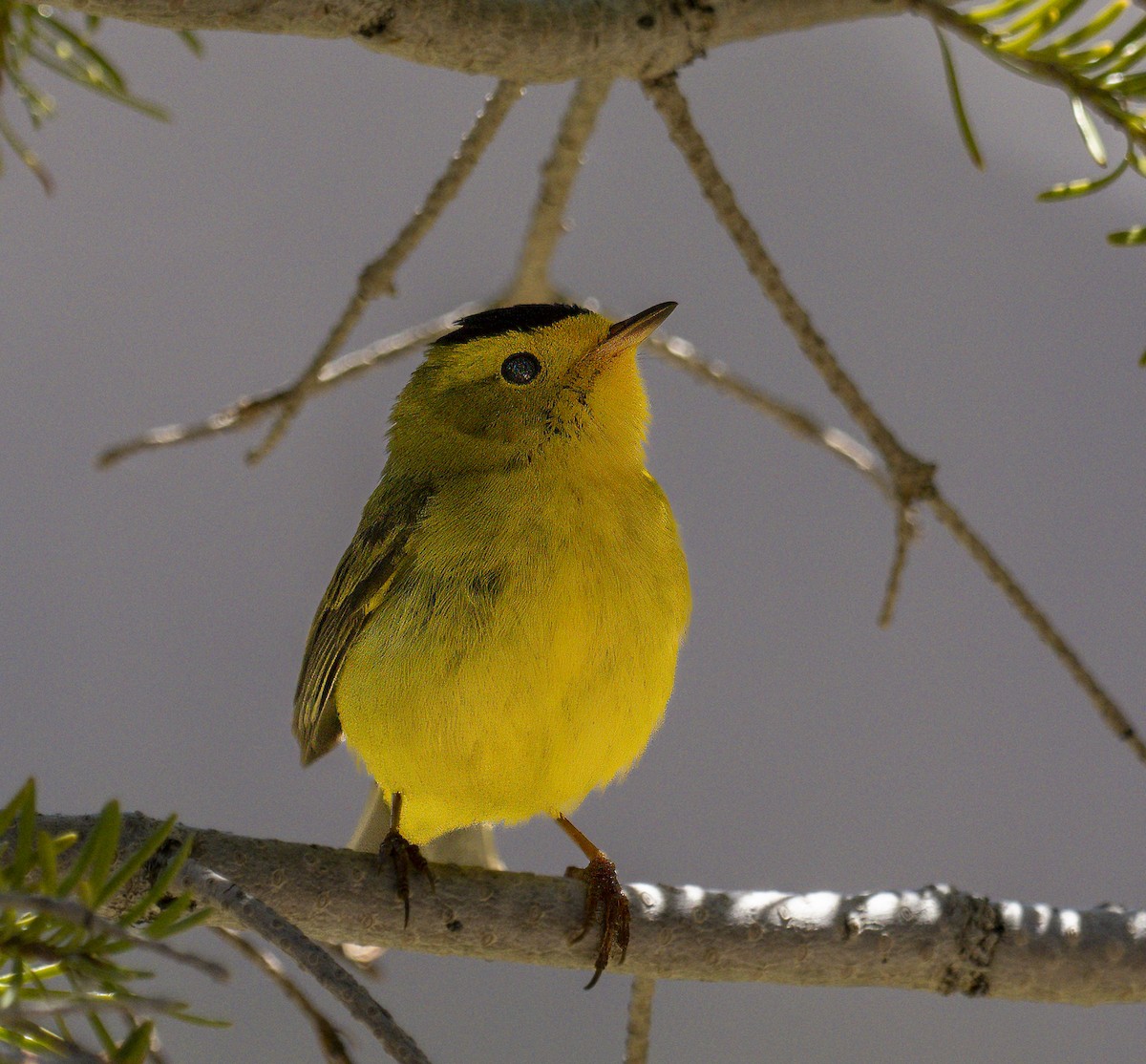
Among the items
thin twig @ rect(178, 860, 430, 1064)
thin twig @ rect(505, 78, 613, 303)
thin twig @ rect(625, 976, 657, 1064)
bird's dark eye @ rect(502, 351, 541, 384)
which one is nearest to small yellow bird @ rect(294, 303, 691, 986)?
bird's dark eye @ rect(502, 351, 541, 384)

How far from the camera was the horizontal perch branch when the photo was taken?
1.56 meters

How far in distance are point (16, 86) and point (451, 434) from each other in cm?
76

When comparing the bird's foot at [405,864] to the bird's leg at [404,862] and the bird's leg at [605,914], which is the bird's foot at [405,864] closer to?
the bird's leg at [404,862]

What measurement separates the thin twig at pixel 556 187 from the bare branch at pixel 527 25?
301mm

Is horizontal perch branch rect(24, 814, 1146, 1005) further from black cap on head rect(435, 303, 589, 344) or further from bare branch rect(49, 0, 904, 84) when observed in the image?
bare branch rect(49, 0, 904, 84)

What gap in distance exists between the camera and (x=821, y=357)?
171cm

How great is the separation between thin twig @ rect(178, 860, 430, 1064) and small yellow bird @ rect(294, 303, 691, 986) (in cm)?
53

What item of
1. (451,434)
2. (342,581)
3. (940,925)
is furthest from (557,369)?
(940,925)

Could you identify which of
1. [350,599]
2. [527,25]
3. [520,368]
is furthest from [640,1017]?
[527,25]

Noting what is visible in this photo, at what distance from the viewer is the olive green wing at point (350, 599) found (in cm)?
181

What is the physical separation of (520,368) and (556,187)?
406 millimetres

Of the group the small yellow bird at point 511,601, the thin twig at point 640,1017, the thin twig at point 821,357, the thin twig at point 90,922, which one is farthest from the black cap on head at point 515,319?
the thin twig at point 90,922

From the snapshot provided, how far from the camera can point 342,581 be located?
6.32ft

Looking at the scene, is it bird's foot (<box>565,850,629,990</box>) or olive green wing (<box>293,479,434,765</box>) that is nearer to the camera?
bird's foot (<box>565,850,629,990</box>)
